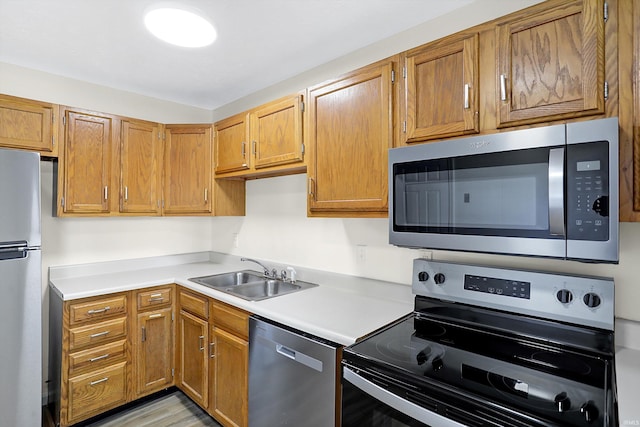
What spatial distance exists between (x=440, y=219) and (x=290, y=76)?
1.77 meters

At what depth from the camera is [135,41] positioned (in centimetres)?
203

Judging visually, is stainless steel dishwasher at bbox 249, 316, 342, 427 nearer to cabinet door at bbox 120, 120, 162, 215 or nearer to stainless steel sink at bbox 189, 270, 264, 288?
stainless steel sink at bbox 189, 270, 264, 288

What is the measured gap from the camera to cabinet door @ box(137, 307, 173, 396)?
2400 mm

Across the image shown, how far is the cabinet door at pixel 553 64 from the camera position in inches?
42.9

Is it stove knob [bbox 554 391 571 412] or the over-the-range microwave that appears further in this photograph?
the over-the-range microwave

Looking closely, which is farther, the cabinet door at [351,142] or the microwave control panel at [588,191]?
the cabinet door at [351,142]

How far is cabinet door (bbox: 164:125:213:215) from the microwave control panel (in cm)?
247

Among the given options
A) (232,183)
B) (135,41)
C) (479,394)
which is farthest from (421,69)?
(232,183)

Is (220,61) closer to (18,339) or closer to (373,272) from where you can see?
(373,272)

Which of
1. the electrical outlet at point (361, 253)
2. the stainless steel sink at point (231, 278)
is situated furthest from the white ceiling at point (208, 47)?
the stainless steel sink at point (231, 278)

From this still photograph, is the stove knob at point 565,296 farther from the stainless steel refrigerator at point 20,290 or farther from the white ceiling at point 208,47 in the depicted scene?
the stainless steel refrigerator at point 20,290

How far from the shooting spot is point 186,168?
284cm

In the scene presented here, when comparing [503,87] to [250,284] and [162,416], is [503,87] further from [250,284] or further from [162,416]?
[162,416]

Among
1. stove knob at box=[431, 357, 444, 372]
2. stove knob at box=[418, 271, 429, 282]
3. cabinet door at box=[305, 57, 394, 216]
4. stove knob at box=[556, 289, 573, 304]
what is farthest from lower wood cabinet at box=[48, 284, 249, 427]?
stove knob at box=[556, 289, 573, 304]
